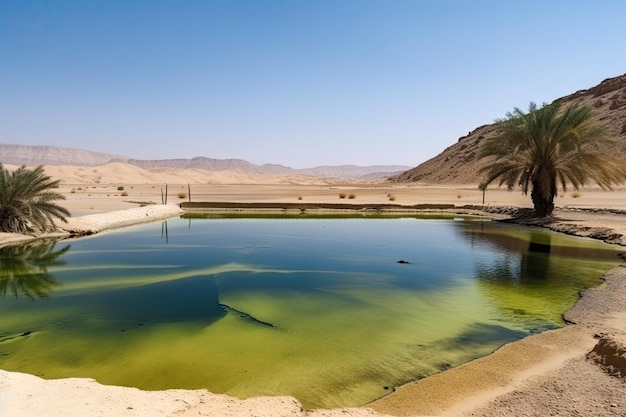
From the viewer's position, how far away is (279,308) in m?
9.00

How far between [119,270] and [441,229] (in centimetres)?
1567

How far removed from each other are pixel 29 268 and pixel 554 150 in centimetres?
2456

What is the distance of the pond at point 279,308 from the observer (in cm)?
598

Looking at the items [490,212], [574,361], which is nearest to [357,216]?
[490,212]

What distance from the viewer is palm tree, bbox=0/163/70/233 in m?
17.7

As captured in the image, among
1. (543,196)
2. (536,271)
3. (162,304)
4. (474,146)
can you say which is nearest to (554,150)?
(543,196)

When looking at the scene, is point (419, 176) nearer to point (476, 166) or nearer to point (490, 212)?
point (476, 166)

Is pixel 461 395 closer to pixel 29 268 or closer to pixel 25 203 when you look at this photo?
pixel 29 268

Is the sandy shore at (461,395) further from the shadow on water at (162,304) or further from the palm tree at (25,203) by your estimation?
the palm tree at (25,203)

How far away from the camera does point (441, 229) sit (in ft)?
73.7

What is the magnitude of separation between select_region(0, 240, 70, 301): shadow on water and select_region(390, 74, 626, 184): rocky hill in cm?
6448

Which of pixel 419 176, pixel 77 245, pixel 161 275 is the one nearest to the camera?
pixel 161 275

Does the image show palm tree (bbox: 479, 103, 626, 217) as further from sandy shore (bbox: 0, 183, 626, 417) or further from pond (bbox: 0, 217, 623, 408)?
sandy shore (bbox: 0, 183, 626, 417)

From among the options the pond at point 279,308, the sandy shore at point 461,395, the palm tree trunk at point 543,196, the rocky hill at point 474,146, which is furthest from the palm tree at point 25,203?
the rocky hill at point 474,146
